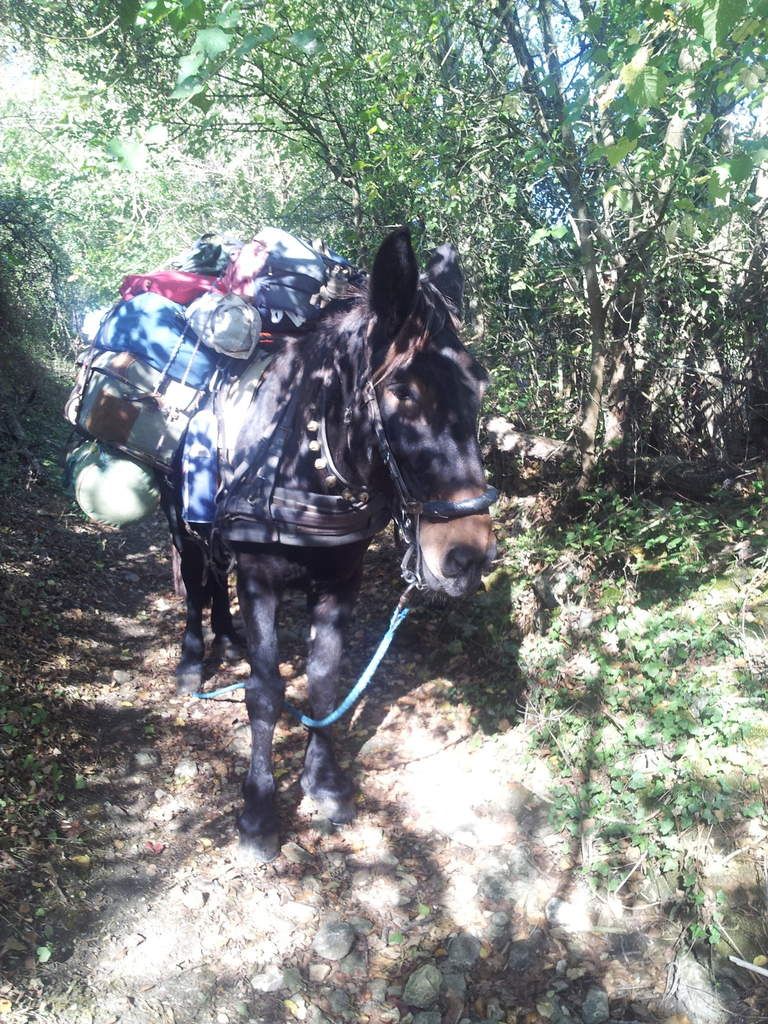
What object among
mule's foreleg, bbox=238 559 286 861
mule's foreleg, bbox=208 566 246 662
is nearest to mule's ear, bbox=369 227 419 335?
mule's foreleg, bbox=238 559 286 861

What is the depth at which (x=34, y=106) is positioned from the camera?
13242mm

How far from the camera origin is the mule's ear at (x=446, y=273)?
129 inches

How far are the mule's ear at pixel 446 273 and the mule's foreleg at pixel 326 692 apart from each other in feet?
5.05

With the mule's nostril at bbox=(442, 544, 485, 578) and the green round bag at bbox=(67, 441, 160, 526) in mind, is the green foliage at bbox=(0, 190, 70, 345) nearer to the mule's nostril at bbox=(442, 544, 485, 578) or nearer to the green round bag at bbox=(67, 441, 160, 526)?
the green round bag at bbox=(67, 441, 160, 526)

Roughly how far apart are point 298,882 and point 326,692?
0.90 meters

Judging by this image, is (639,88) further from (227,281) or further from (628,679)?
(628,679)

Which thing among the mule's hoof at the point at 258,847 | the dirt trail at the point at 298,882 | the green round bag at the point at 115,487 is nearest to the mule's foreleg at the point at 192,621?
the dirt trail at the point at 298,882

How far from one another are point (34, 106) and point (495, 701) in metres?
14.6

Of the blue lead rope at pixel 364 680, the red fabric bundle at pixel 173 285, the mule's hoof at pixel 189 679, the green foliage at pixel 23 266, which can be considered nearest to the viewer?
the blue lead rope at pixel 364 680

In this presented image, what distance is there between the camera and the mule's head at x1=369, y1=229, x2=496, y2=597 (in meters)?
2.71

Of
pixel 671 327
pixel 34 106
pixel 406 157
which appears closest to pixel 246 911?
pixel 671 327

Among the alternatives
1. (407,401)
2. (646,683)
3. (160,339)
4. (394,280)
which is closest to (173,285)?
(160,339)

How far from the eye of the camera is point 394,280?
2.69 meters

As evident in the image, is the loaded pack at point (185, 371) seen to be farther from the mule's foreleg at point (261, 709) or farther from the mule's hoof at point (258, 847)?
the mule's hoof at point (258, 847)
